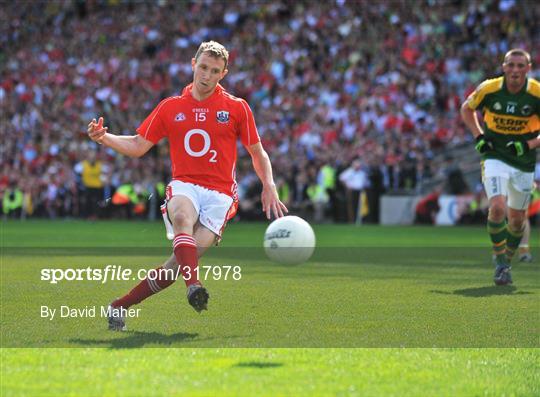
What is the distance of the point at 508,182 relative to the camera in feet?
42.4

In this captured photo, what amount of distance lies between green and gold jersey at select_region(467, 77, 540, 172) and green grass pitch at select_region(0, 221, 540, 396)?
4.81 ft

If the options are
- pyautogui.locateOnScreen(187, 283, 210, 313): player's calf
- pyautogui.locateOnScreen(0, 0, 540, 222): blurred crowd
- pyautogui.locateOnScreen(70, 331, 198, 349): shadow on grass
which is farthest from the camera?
pyautogui.locateOnScreen(0, 0, 540, 222): blurred crowd

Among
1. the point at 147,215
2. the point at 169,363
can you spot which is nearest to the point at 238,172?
the point at 147,215

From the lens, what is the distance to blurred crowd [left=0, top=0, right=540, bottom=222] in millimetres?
30922

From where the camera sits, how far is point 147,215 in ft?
112

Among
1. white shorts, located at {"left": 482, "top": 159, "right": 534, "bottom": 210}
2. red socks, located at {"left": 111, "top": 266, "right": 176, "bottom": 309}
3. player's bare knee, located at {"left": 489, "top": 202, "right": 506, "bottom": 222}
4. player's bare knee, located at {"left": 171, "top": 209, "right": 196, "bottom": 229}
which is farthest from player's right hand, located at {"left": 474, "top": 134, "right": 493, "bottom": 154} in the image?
red socks, located at {"left": 111, "top": 266, "right": 176, "bottom": 309}

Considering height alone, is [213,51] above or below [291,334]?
above

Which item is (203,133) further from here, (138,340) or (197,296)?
(138,340)

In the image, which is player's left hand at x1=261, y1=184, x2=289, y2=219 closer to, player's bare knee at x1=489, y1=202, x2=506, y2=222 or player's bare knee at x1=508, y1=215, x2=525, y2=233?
player's bare knee at x1=489, y1=202, x2=506, y2=222

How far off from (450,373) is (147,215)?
28.2 meters

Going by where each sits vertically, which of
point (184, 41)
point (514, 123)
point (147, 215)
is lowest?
point (147, 215)

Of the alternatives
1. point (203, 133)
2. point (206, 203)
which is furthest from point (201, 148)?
point (206, 203)

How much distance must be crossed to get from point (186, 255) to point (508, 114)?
230 inches

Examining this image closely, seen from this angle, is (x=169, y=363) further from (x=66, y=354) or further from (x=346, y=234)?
(x=346, y=234)
